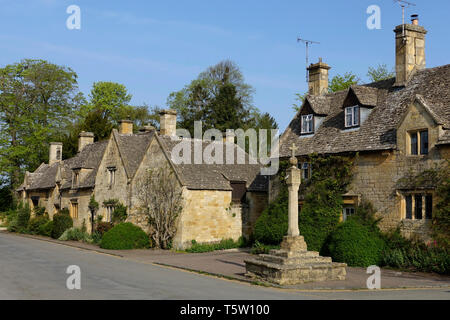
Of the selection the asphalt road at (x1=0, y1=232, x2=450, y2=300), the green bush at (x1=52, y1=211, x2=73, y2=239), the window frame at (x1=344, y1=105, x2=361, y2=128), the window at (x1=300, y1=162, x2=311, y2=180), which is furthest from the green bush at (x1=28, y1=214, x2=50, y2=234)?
the window frame at (x1=344, y1=105, x2=361, y2=128)

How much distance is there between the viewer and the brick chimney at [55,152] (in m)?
52.8

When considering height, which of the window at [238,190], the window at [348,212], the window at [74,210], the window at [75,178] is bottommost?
the window at [74,210]

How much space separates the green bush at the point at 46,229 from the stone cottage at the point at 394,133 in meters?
22.2

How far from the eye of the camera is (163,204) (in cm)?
2936

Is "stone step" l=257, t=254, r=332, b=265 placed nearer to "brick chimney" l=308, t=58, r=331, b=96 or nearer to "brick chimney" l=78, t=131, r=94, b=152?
"brick chimney" l=308, t=58, r=331, b=96

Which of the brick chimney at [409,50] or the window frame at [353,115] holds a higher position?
the brick chimney at [409,50]

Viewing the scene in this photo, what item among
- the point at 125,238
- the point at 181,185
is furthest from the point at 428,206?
the point at 125,238

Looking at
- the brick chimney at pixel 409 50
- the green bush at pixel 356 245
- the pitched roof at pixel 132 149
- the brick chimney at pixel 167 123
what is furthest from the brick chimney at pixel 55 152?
the brick chimney at pixel 409 50

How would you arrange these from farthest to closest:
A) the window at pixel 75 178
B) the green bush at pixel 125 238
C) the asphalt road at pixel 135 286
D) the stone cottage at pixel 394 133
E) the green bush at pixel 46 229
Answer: the green bush at pixel 46 229 < the window at pixel 75 178 < the green bush at pixel 125 238 < the stone cottage at pixel 394 133 < the asphalt road at pixel 135 286

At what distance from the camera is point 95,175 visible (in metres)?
38.2

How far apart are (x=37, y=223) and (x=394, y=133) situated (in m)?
33.7

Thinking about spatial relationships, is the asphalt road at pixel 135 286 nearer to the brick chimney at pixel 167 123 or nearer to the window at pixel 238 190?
the window at pixel 238 190
